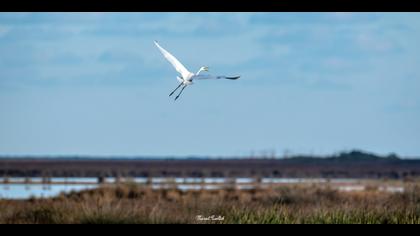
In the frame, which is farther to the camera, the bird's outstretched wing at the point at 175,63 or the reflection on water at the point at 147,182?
the reflection on water at the point at 147,182

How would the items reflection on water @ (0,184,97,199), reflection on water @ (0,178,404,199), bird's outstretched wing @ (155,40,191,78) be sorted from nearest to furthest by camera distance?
bird's outstretched wing @ (155,40,191,78), reflection on water @ (0,184,97,199), reflection on water @ (0,178,404,199)

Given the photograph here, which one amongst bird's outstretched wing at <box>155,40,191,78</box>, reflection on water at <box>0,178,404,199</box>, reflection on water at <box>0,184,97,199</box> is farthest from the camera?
reflection on water at <box>0,178,404,199</box>

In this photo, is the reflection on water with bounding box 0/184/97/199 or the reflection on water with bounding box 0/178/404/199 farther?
the reflection on water with bounding box 0/178/404/199

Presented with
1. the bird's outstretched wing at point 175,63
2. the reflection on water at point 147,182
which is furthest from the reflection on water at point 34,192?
the bird's outstretched wing at point 175,63

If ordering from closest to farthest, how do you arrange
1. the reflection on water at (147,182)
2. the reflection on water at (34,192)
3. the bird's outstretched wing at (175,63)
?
the bird's outstretched wing at (175,63) → the reflection on water at (34,192) → the reflection on water at (147,182)

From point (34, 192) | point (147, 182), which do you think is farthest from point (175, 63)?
point (147, 182)

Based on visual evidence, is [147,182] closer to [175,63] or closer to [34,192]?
[34,192]

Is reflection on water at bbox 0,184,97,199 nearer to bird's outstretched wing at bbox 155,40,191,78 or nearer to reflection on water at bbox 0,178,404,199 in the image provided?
reflection on water at bbox 0,178,404,199

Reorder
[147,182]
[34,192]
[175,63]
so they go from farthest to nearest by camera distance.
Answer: [147,182]
[34,192]
[175,63]

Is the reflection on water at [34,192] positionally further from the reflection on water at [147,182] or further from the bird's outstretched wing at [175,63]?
the bird's outstretched wing at [175,63]

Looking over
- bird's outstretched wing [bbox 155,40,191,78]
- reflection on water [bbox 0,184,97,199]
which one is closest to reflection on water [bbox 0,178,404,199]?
→ reflection on water [bbox 0,184,97,199]
